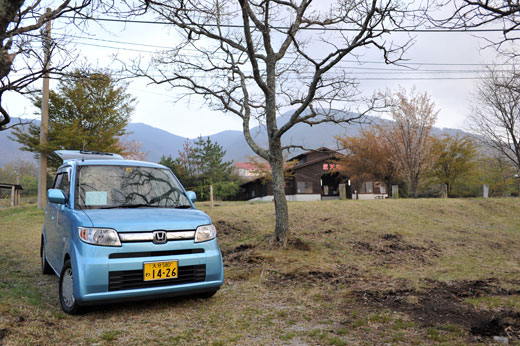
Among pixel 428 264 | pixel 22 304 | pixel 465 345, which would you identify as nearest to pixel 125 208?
pixel 22 304

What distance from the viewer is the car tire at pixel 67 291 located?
422 centimetres

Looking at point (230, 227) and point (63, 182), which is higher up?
point (63, 182)

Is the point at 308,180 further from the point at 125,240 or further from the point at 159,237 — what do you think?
the point at 125,240

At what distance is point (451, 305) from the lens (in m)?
4.73

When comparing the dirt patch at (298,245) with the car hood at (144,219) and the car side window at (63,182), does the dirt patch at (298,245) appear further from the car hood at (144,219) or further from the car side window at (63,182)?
the car side window at (63,182)

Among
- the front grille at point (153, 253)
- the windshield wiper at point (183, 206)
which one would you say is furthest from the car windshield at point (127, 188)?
the front grille at point (153, 253)

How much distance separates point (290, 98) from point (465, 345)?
8.69m

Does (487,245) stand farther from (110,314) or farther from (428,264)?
(110,314)

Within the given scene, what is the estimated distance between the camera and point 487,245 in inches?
433

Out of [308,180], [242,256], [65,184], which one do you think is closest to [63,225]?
[65,184]

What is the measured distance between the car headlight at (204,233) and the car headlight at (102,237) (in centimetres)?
95

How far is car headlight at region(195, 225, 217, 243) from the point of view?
454cm

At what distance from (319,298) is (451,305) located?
5.87 feet

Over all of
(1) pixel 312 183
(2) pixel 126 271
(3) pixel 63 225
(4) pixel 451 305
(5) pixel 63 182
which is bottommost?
(4) pixel 451 305
